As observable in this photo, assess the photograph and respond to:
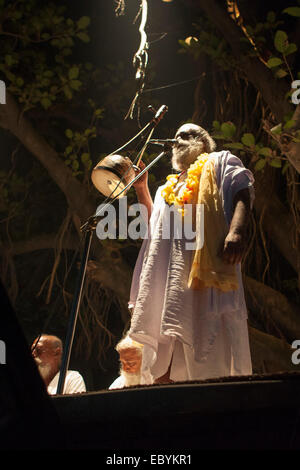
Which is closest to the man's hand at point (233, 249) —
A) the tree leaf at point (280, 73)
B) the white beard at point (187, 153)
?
the white beard at point (187, 153)

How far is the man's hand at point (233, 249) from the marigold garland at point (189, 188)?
363 mm

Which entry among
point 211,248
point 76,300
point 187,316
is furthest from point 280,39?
point 76,300

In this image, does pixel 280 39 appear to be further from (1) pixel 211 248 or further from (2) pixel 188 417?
(2) pixel 188 417

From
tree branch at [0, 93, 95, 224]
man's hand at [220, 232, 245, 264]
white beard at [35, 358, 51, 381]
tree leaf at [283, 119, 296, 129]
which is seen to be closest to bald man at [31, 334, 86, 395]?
white beard at [35, 358, 51, 381]

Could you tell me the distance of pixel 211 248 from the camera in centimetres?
234

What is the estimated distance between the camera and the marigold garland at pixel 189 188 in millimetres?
2586

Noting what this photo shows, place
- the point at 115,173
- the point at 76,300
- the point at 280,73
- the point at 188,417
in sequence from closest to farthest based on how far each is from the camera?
the point at 188,417
the point at 76,300
the point at 115,173
the point at 280,73

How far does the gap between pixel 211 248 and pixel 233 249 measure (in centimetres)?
11

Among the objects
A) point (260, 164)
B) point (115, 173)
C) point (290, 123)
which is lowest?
point (115, 173)

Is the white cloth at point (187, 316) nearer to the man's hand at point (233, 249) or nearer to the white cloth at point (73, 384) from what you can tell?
the man's hand at point (233, 249)

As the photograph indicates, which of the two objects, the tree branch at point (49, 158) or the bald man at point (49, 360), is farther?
the tree branch at point (49, 158)

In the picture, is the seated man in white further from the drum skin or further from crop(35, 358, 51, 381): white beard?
the drum skin
